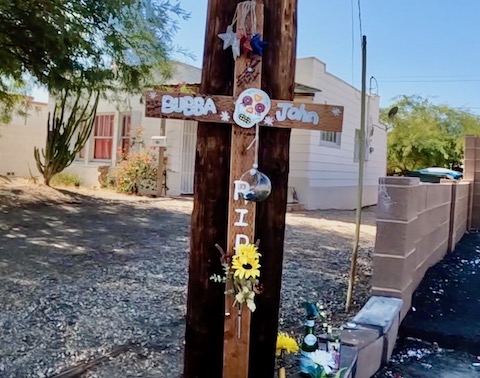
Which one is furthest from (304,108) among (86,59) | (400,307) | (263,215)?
(86,59)

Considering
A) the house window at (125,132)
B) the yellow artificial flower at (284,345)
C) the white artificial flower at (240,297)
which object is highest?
the house window at (125,132)

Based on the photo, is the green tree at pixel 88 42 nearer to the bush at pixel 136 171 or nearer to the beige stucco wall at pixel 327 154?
the bush at pixel 136 171

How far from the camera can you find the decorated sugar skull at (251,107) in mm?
2287

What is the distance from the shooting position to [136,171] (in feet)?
42.0

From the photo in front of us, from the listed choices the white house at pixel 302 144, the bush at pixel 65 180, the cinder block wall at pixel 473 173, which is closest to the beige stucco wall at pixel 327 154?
the white house at pixel 302 144

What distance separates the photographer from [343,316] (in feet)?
13.3

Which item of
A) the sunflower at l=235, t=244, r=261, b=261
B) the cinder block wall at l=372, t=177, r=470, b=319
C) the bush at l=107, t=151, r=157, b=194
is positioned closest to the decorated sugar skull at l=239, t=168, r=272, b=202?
the sunflower at l=235, t=244, r=261, b=261

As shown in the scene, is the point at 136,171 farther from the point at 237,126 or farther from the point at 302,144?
the point at 237,126

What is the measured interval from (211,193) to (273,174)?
30 centimetres

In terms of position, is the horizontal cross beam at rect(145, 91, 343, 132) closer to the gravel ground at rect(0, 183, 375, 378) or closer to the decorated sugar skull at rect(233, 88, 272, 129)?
the decorated sugar skull at rect(233, 88, 272, 129)

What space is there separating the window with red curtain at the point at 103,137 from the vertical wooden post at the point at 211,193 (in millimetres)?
12790

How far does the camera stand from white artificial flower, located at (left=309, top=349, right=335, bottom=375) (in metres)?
2.42

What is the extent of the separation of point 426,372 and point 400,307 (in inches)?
23.1

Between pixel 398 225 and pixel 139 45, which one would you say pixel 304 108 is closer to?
pixel 398 225
